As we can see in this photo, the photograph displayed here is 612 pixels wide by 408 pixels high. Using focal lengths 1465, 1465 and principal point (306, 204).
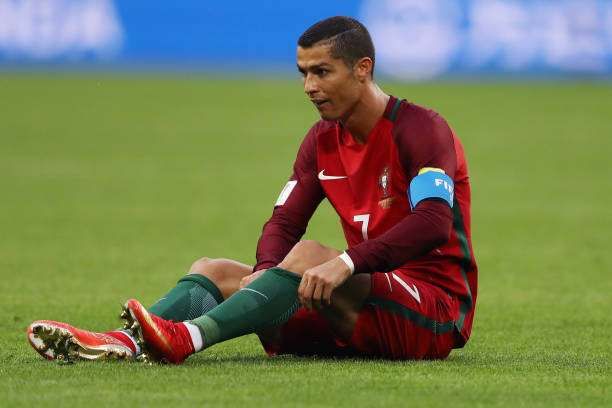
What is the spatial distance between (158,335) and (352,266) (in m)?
0.84

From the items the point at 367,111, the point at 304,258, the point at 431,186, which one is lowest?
the point at 304,258

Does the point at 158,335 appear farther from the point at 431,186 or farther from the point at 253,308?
the point at 431,186

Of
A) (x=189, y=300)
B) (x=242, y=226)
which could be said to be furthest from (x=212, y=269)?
(x=242, y=226)

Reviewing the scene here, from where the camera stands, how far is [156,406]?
5262 millimetres

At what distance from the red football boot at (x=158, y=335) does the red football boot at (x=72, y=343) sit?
172 mm

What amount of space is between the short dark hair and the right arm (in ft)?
1.72

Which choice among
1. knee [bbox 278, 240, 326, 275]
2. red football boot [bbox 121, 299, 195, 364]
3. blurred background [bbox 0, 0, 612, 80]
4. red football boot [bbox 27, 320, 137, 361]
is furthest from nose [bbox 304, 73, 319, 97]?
blurred background [bbox 0, 0, 612, 80]

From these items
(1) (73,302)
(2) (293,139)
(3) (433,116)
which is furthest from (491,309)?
(2) (293,139)

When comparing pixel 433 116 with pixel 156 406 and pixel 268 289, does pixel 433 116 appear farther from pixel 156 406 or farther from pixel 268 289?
pixel 156 406

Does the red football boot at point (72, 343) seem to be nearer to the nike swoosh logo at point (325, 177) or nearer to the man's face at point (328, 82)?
the nike swoosh logo at point (325, 177)

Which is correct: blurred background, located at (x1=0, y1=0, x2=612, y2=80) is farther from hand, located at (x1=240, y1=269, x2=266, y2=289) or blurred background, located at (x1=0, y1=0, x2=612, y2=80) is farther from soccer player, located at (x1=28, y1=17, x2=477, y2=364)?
hand, located at (x1=240, y1=269, x2=266, y2=289)

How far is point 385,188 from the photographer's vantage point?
645cm

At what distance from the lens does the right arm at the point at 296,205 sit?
6.81 m

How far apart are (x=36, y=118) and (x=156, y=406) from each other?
21.3 metres
